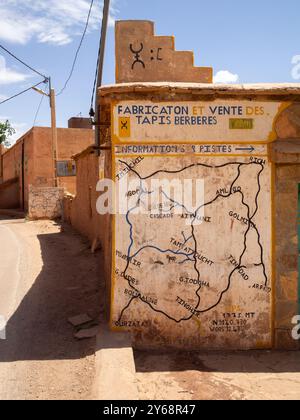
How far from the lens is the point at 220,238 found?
17.3ft

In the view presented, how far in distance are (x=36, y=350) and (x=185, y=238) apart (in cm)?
236

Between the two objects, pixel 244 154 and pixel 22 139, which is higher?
pixel 22 139

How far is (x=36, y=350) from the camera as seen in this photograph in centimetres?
505

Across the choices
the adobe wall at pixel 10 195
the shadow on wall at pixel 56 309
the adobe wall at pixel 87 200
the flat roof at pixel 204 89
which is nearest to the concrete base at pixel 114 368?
the shadow on wall at pixel 56 309

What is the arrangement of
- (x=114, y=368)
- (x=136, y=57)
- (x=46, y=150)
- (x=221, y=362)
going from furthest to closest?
(x=46, y=150), (x=136, y=57), (x=221, y=362), (x=114, y=368)

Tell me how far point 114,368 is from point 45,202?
15.1 meters

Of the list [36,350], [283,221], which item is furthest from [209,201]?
[36,350]

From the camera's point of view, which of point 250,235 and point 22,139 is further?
point 22,139

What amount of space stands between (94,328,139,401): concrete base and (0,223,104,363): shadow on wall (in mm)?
298

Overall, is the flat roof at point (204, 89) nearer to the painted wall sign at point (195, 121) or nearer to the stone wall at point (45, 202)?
the painted wall sign at point (195, 121)

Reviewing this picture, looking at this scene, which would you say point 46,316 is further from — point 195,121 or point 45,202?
point 45,202

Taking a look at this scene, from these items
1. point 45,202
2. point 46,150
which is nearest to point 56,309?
point 45,202

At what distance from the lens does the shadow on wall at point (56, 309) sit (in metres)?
5.01
